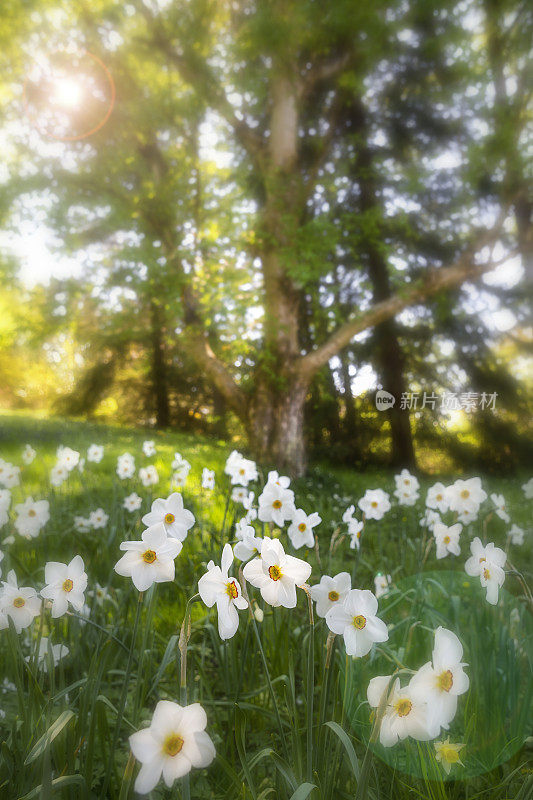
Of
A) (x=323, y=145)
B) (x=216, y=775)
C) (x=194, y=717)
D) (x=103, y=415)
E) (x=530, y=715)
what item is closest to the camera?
(x=194, y=717)

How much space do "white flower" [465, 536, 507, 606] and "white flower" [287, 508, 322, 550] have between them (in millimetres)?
465

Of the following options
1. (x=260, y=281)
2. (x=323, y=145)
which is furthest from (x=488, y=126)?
(x=260, y=281)

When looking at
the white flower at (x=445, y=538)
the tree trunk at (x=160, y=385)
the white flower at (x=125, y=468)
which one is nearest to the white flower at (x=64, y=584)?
the white flower at (x=445, y=538)

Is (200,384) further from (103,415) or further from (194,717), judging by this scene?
(194,717)

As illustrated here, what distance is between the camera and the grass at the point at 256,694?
908 millimetres

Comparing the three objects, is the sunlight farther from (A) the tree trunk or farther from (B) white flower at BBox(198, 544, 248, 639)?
(B) white flower at BBox(198, 544, 248, 639)

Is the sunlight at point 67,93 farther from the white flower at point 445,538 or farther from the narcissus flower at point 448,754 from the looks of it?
the narcissus flower at point 448,754

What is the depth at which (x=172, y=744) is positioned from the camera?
605 mm

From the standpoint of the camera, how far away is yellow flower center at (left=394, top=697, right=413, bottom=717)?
71 cm

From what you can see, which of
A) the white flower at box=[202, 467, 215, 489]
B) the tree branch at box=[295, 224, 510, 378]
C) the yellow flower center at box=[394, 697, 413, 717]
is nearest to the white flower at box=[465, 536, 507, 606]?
the yellow flower center at box=[394, 697, 413, 717]

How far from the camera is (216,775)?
3.74 ft

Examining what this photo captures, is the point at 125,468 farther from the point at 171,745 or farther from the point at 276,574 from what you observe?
the point at 171,745

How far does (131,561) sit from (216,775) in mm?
704

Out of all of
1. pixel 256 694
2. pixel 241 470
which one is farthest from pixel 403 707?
pixel 241 470
